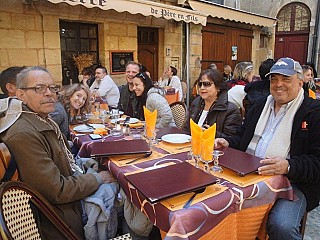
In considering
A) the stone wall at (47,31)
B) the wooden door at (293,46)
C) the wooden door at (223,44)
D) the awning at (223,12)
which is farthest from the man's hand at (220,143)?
the wooden door at (293,46)

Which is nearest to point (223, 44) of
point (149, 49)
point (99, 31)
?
point (149, 49)

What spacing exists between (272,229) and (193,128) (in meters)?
0.72

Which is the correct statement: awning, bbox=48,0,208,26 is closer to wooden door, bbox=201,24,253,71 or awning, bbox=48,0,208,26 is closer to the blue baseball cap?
wooden door, bbox=201,24,253,71

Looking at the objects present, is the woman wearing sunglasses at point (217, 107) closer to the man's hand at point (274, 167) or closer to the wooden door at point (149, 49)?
the man's hand at point (274, 167)

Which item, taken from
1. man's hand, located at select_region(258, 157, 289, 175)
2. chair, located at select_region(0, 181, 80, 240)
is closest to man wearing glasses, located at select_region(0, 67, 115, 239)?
chair, located at select_region(0, 181, 80, 240)

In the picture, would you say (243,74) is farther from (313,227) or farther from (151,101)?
(313,227)

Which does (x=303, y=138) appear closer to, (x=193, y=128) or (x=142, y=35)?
(x=193, y=128)

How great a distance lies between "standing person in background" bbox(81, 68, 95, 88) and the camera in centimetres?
527

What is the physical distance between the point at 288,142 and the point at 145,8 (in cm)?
398

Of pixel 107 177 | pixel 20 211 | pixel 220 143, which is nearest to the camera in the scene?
pixel 20 211

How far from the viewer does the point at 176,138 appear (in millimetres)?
2182

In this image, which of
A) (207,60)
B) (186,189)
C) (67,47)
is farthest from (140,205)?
(207,60)

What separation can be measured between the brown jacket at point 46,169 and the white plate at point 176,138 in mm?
719

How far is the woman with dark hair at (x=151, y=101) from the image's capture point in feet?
9.86
